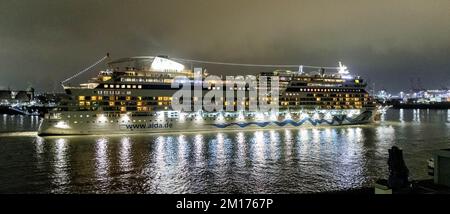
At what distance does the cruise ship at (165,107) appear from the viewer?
50.8m

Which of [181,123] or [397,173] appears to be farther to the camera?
[181,123]

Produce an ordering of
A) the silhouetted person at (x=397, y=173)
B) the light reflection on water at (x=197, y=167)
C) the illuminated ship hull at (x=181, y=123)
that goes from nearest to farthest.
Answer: the silhouetted person at (x=397, y=173) < the light reflection on water at (x=197, y=167) < the illuminated ship hull at (x=181, y=123)

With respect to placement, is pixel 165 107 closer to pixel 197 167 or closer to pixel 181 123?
pixel 181 123

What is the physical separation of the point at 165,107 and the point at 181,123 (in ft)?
14.6

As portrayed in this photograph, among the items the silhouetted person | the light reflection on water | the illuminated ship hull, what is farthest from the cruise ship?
the silhouetted person

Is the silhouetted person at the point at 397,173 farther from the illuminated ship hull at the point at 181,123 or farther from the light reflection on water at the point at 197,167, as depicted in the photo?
the illuminated ship hull at the point at 181,123

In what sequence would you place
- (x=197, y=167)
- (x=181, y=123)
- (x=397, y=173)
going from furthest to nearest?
(x=181, y=123), (x=197, y=167), (x=397, y=173)

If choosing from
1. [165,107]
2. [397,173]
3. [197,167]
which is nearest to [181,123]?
[165,107]

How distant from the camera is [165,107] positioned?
57.5 metres

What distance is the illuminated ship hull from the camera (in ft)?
161

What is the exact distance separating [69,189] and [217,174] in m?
8.87

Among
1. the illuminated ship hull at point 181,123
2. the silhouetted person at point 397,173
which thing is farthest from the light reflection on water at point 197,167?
the illuminated ship hull at point 181,123
